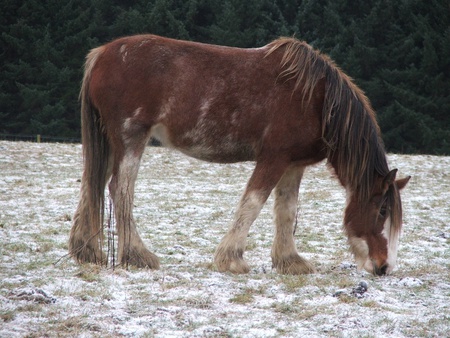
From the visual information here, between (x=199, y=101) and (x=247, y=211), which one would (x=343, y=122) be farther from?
(x=199, y=101)

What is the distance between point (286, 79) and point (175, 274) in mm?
2149

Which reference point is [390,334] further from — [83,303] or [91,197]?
[91,197]

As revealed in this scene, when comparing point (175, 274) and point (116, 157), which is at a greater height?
point (116, 157)

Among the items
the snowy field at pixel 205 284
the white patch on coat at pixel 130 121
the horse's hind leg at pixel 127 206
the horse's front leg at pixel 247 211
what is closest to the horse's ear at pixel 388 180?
the snowy field at pixel 205 284

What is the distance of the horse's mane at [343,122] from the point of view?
19.0ft

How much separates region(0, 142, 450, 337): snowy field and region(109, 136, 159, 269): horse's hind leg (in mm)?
284

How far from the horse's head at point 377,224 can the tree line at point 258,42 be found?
25.5m

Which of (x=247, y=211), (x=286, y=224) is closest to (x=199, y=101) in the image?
(x=247, y=211)

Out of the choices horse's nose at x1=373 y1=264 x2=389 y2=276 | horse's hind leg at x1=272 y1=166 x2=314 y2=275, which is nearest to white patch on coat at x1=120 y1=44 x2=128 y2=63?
horse's hind leg at x1=272 y1=166 x2=314 y2=275

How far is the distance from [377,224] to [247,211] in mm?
1261

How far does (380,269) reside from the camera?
5672mm

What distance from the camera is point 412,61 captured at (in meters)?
32.6

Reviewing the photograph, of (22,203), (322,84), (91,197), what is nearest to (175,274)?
(91,197)

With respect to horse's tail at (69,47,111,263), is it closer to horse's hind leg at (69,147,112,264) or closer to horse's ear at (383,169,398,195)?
horse's hind leg at (69,147,112,264)
